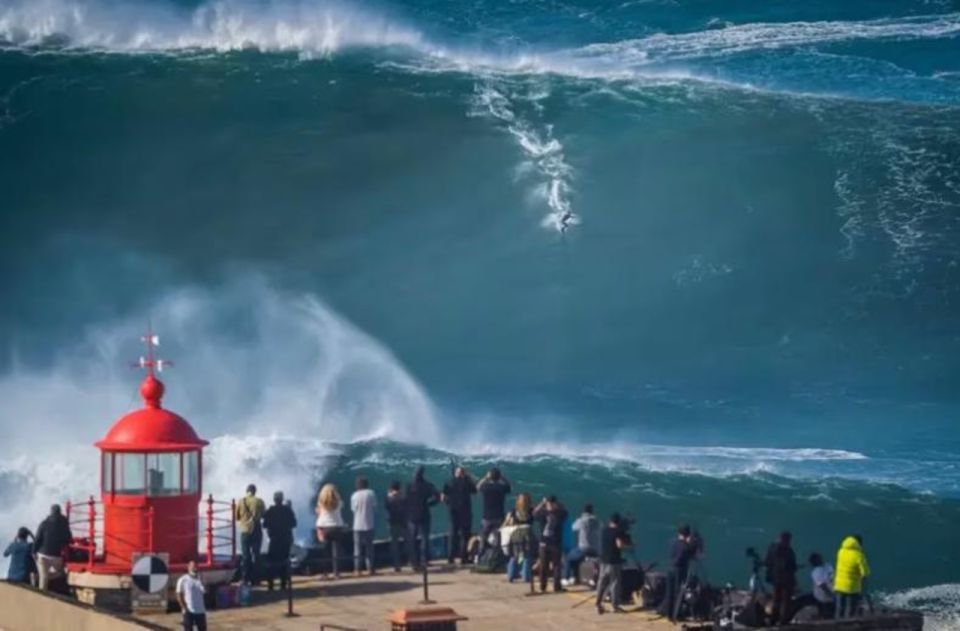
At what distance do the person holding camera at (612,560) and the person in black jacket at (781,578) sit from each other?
1565 mm

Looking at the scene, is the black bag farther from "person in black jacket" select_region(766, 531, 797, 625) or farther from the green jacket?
"person in black jacket" select_region(766, 531, 797, 625)

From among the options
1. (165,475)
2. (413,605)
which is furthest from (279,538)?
(413,605)

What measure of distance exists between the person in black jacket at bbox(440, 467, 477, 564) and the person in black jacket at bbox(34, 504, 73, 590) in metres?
4.21

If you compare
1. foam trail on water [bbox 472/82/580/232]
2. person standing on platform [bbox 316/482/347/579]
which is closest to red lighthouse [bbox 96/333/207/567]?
person standing on platform [bbox 316/482/347/579]

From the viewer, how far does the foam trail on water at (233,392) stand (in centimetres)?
4781

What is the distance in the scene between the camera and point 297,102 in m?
64.1

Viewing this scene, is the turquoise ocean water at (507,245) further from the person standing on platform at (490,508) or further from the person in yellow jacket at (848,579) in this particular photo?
the person in yellow jacket at (848,579)

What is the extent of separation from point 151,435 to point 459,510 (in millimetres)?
3971

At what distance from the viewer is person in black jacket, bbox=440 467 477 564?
33344 millimetres

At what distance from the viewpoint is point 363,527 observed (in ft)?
108

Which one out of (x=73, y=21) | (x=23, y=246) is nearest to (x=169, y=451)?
(x=23, y=246)

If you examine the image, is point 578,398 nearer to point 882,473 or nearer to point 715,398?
point 715,398

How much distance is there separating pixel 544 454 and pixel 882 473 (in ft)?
17.8

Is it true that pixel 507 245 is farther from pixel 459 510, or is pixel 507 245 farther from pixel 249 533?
pixel 249 533
